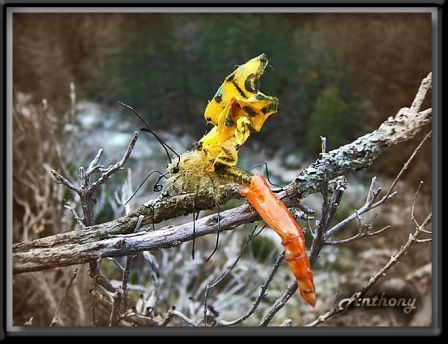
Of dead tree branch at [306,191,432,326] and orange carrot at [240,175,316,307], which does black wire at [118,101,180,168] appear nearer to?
orange carrot at [240,175,316,307]

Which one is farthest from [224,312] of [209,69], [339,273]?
[209,69]

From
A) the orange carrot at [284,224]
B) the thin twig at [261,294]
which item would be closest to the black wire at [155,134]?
the orange carrot at [284,224]

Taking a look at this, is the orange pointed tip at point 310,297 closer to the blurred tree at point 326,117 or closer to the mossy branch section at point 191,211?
the mossy branch section at point 191,211
